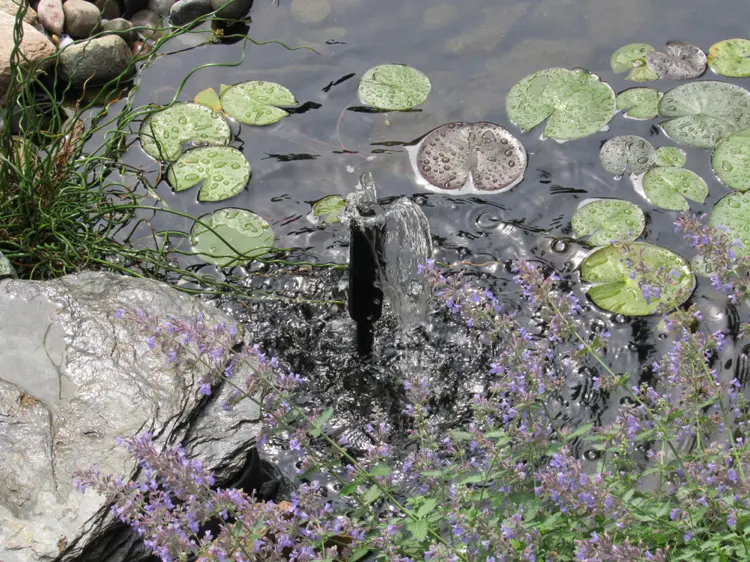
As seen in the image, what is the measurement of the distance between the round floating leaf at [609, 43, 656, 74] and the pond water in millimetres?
65

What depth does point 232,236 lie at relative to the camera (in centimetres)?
407

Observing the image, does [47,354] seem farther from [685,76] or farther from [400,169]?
[685,76]

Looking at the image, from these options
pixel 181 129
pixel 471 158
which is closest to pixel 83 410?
pixel 181 129

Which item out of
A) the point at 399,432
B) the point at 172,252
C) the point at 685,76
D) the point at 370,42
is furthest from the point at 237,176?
the point at 685,76

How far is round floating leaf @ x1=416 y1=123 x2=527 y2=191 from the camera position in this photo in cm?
421

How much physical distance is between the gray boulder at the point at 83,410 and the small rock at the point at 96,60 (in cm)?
183

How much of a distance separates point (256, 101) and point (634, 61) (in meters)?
1.99

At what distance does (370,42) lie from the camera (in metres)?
4.95

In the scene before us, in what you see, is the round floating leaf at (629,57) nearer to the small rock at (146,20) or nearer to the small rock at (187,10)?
the small rock at (187,10)

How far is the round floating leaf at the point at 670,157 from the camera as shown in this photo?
4.23m

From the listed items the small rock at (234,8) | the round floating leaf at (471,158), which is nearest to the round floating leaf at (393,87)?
the round floating leaf at (471,158)

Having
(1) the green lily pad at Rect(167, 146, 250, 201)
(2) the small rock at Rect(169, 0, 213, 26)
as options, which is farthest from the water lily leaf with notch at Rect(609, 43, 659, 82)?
(2) the small rock at Rect(169, 0, 213, 26)

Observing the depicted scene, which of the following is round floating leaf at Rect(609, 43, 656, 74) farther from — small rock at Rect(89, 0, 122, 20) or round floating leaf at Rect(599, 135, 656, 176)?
small rock at Rect(89, 0, 122, 20)

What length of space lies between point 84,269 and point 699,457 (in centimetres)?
266
